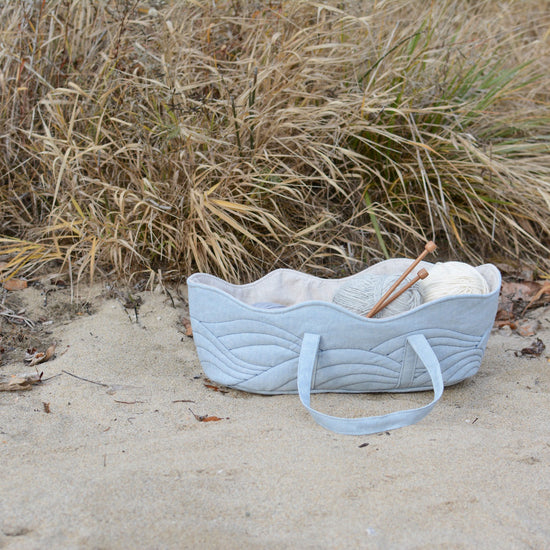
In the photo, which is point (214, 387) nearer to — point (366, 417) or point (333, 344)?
point (333, 344)

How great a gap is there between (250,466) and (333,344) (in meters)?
0.42

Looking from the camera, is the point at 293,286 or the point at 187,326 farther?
the point at 187,326

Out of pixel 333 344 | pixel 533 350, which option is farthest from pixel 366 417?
pixel 533 350

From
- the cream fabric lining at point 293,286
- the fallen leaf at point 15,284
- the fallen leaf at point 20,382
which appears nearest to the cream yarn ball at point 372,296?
the cream fabric lining at point 293,286

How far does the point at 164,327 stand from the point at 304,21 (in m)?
1.49

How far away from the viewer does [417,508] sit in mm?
1271

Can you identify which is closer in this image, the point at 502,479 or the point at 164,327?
the point at 502,479

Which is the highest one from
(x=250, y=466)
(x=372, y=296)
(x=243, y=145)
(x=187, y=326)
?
(x=243, y=145)

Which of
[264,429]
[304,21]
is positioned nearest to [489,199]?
[304,21]

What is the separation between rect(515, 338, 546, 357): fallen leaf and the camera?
83.4 inches

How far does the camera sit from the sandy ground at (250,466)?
1.20 metres

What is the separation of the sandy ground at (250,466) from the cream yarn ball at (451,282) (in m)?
0.29

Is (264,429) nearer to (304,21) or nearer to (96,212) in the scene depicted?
(96,212)

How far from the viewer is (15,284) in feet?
7.86
